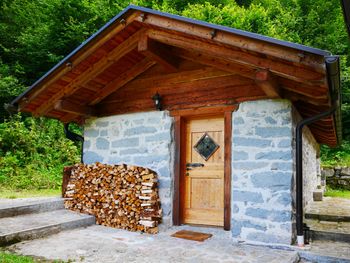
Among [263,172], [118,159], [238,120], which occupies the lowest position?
[263,172]

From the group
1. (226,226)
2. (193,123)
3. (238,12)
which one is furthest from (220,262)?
(238,12)

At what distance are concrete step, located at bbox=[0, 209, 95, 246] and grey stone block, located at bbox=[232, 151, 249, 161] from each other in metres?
2.82

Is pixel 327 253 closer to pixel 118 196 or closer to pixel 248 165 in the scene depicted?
pixel 248 165

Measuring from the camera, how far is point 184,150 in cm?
541

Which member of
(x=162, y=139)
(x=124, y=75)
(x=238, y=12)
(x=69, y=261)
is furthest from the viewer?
(x=238, y=12)

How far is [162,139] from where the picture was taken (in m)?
5.42

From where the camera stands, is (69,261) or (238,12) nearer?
(69,261)

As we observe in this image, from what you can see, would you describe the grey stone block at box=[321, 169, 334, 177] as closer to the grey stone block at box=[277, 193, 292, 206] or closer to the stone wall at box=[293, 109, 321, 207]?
the stone wall at box=[293, 109, 321, 207]

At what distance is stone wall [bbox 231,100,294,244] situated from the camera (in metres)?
4.22

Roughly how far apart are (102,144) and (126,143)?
0.63 meters

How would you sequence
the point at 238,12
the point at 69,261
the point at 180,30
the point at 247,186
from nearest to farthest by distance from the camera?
the point at 69,261
the point at 180,30
the point at 247,186
the point at 238,12

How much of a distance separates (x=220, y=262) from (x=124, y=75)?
3823 mm

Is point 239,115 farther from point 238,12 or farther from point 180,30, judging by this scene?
point 238,12

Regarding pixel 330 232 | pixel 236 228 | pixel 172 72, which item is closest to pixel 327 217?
pixel 330 232
